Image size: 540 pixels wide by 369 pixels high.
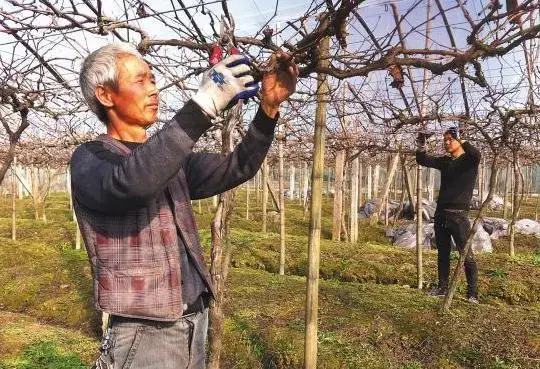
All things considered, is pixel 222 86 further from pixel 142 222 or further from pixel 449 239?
pixel 449 239

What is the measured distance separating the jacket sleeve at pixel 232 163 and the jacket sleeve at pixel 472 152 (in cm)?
409

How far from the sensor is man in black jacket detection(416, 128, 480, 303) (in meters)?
5.06

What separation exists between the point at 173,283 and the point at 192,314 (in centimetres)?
16

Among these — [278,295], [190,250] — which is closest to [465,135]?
[278,295]

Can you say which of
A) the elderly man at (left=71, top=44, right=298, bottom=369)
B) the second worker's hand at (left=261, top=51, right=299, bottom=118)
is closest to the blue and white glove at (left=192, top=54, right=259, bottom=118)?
the elderly man at (left=71, top=44, right=298, bottom=369)

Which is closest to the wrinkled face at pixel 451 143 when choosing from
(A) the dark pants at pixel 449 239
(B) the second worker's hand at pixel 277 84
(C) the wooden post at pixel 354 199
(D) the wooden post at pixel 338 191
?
(A) the dark pants at pixel 449 239

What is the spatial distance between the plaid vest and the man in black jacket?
4.32 meters

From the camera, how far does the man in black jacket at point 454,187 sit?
16.6 feet

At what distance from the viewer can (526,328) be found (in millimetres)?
4871

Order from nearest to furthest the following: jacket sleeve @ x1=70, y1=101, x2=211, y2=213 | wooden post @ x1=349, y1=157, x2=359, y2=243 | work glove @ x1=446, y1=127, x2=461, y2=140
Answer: jacket sleeve @ x1=70, y1=101, x2=211, y2=213 < work glove @ x1=446, y1=127, x2=461, y2=140 < wooden post @ x1=349, y1=157, x2=359, y2=243

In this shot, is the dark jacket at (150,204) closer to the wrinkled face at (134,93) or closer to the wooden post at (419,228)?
the wrinkled face at (134,93)

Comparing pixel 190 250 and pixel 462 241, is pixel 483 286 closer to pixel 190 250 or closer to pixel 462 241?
pixel 462 241

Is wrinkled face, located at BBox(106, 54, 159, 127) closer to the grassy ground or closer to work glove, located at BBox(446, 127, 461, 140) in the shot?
the grassy ground

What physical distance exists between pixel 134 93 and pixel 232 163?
15.9 inches
